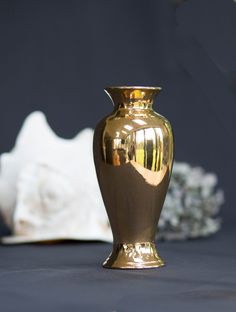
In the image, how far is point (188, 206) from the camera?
2.81 m

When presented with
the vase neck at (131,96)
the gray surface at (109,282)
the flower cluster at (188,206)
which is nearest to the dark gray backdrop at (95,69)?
the flower cluster at (188,206)

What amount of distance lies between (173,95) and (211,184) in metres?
0.52

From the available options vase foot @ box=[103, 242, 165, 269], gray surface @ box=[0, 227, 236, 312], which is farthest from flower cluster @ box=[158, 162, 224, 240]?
vase foot @ box=[103, 242, 165, 269]

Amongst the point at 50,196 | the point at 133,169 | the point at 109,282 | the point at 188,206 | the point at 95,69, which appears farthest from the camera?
the point at 95,69

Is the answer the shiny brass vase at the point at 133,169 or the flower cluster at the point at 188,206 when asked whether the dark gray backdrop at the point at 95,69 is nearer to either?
the flower cluster at the point at 188,206

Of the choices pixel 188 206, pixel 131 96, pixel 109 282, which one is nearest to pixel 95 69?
pixel 188 206

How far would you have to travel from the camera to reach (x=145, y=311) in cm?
161

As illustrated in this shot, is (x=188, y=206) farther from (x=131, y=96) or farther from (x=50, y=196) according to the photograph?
(x=131, y=96)

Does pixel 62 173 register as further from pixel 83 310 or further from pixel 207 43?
pixel 83 310

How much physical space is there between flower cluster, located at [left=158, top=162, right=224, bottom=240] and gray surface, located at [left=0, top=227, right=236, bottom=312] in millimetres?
297

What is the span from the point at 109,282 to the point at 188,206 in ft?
3.14

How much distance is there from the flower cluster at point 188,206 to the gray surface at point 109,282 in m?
0.30

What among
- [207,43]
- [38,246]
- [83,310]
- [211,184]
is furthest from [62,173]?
[83,310]

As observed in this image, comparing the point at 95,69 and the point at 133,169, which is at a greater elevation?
the point at 95,69
